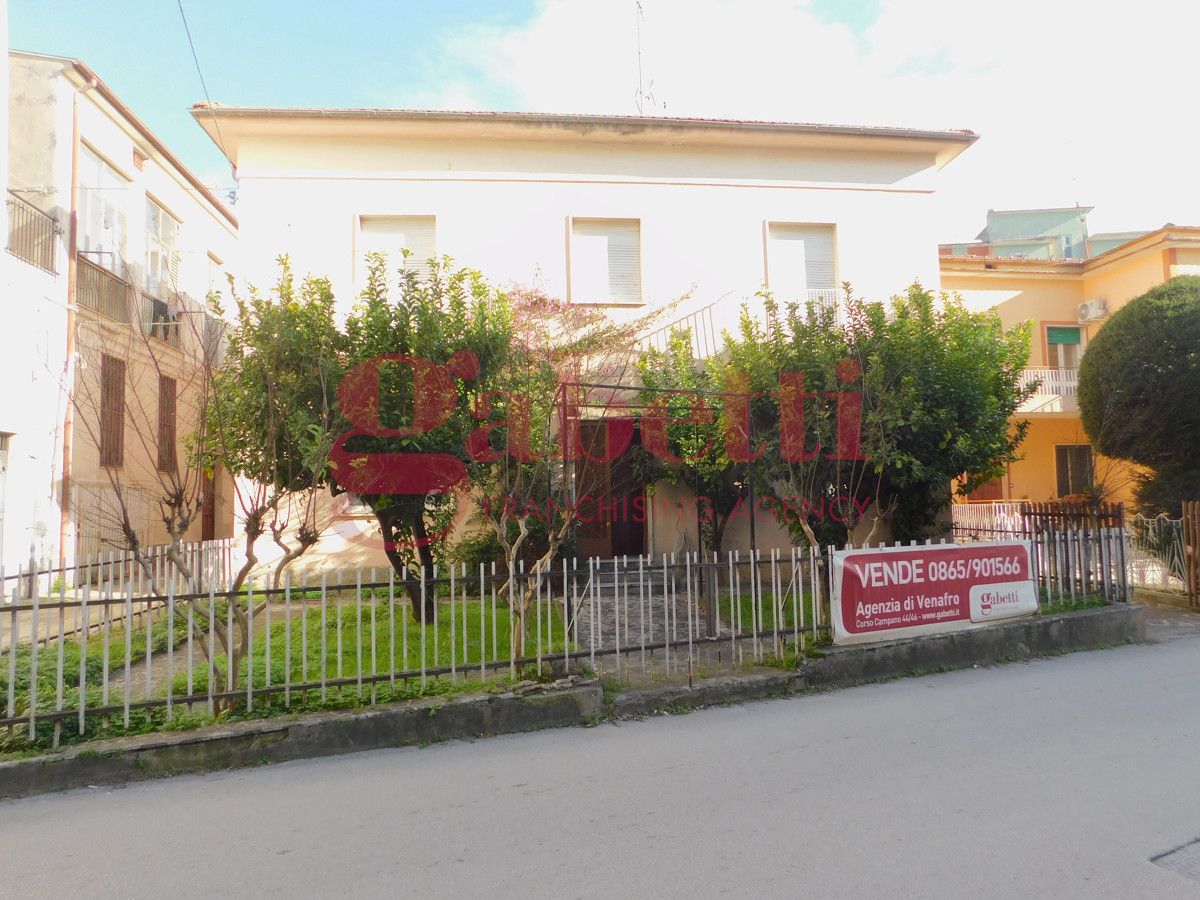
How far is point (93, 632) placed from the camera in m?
8.01

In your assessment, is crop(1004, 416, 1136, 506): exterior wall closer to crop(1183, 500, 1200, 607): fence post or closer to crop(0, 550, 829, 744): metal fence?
crop(1183, 500, 1200, 607): fence post

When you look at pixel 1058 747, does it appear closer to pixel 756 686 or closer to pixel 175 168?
pixel 756 686

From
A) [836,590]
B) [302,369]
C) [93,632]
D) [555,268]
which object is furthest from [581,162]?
[93,632]

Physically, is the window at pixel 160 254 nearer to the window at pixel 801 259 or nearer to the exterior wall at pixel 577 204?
the exterior wall at pixel 577 204

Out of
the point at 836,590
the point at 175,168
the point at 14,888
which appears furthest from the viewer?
the point at 175,168

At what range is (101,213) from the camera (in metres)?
13.1

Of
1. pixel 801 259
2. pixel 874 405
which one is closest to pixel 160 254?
pixel 801 259

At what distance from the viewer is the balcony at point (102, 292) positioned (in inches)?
477

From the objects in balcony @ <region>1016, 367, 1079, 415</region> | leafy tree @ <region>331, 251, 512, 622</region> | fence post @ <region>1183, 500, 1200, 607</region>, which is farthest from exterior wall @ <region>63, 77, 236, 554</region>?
balcony @ <region>1016, 367, 1079, 415</region>

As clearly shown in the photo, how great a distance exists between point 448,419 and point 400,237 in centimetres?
612

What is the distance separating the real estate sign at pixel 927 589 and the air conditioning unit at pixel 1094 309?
48.6ft

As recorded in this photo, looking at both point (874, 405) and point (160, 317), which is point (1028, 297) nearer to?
point (874, 405)

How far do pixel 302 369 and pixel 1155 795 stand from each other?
6.98 meters

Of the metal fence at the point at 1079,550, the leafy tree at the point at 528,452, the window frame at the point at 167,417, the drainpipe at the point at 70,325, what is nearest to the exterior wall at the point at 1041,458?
the metal fence at the point at 1079,550
